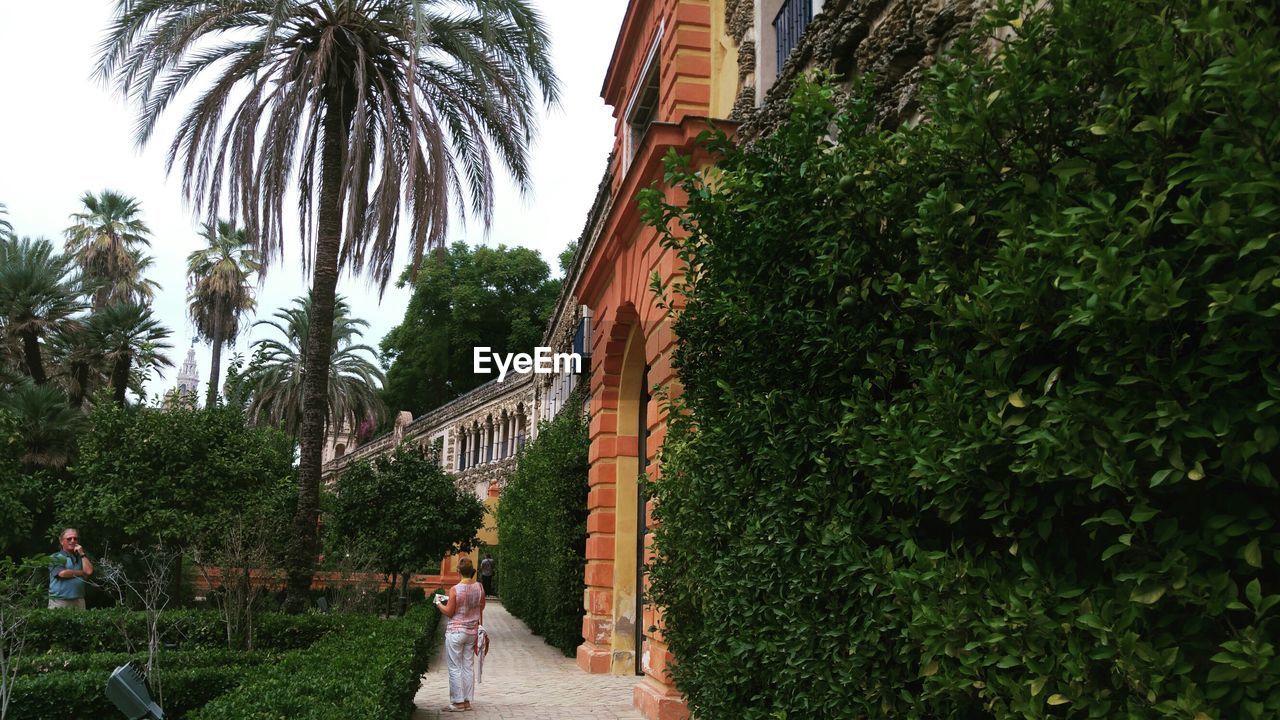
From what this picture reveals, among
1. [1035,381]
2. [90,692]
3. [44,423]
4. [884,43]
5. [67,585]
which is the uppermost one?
[884,43]

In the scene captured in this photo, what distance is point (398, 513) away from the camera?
21.4m

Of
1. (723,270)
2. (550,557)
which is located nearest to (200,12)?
(550,557)

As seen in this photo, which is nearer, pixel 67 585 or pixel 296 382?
pixel 67 585

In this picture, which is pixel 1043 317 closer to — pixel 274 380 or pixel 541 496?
pixel 541 496

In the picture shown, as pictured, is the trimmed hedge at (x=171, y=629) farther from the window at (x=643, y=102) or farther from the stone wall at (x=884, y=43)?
the stone wall at (x=884, y=43)

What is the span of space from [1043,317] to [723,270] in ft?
8.44

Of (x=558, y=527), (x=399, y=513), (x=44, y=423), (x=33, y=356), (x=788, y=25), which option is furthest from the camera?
(x=33, y=356)

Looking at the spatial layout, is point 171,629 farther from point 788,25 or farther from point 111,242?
point 111,242

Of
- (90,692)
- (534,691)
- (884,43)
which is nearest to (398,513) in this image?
(534,691)

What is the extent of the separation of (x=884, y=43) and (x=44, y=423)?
23467 mm

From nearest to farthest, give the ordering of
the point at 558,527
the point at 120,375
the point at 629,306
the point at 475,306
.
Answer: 1. the point at 629,306
2. the point at 558,527
3. the point at 120,375
4. the point at 475,306

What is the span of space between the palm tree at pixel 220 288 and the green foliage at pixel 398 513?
77.7 ft

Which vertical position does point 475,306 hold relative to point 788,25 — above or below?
above

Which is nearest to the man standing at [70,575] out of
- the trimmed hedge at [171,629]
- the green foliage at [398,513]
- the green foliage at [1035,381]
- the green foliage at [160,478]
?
the trimmed hedge at [171,629]
